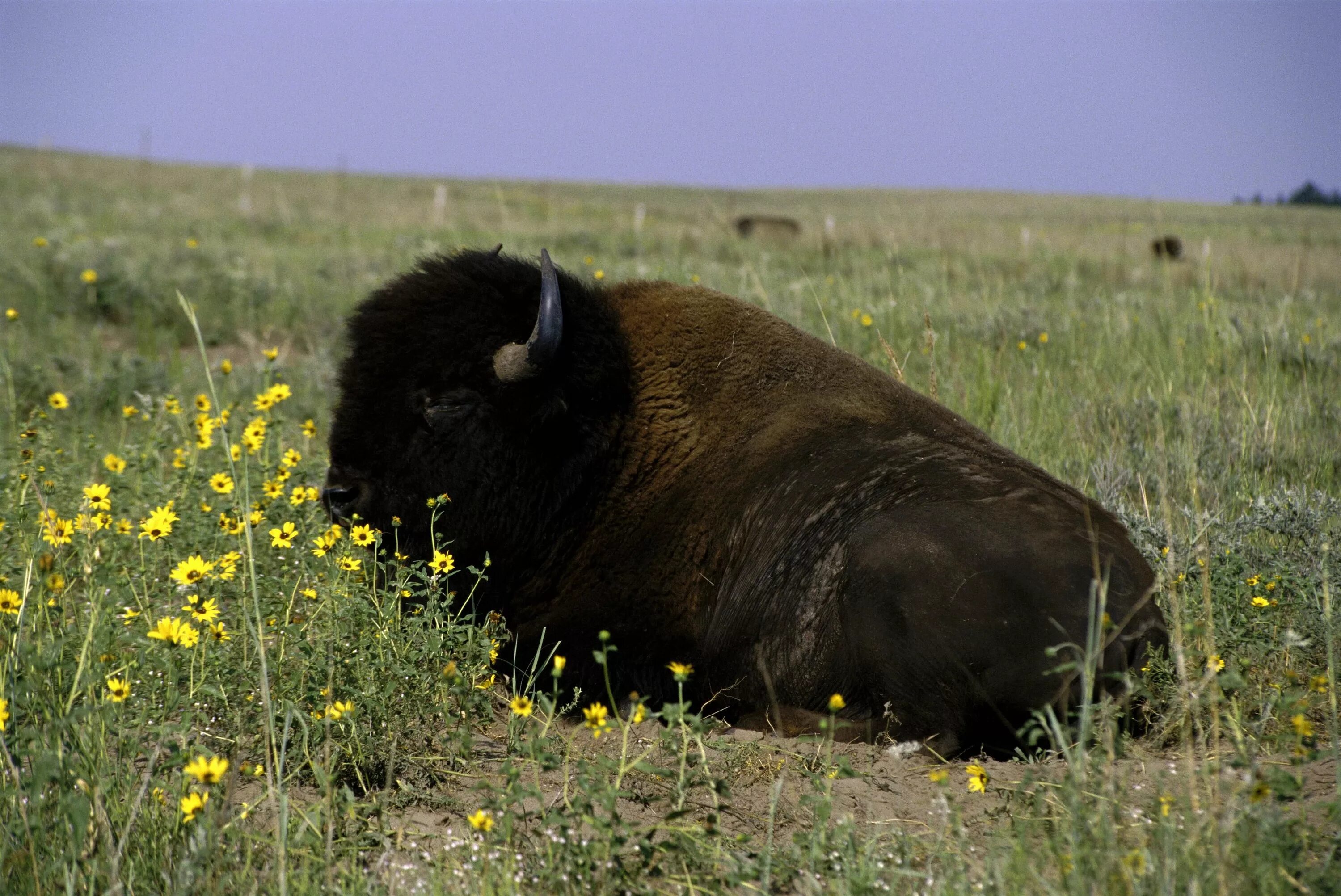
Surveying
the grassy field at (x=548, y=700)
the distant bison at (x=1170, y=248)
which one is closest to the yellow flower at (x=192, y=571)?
the grassy field at (x=548, y=700)

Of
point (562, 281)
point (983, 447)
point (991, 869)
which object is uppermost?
point (562, 281)

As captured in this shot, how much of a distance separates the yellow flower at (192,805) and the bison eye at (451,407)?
166cm

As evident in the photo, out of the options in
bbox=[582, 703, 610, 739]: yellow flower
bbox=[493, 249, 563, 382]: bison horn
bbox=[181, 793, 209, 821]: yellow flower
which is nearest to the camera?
bbox=[181, 793, 209, 821]: yellow flower

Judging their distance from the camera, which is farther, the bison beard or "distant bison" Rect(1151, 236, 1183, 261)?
"distant bison" Rect(1151, 236, 1183, 261)

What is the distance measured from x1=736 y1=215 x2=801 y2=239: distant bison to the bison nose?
19.9 metres

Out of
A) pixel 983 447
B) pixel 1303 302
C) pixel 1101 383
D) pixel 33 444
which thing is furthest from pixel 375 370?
pixel 1303 302

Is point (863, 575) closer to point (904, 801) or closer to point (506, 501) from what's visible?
point (904, 801)

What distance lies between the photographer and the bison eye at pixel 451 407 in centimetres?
370

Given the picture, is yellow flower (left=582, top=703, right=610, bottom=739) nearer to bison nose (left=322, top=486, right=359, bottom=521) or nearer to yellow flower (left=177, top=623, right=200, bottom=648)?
yellow flower (left=177, top=623, right=200, bottom=648)

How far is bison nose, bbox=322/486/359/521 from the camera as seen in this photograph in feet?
12.2

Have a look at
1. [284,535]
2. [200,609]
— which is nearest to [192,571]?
[200,609]

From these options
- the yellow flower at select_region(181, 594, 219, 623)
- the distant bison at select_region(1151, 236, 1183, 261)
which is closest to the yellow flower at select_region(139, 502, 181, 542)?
→ the yellow flower at select_region(181, 594, 219, 623)

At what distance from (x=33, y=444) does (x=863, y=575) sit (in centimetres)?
334

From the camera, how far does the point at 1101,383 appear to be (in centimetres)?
665
